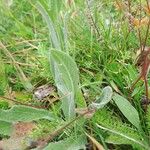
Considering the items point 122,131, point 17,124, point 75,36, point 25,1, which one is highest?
point 25,1

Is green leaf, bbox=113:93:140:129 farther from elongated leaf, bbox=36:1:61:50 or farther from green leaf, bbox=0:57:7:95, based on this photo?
green leaf, bbox=0:57:7:95

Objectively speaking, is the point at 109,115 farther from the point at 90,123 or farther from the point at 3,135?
the point at 3,135

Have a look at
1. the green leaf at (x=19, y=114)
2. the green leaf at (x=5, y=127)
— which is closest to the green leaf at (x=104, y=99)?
the green leaf at (x=19, y=114)

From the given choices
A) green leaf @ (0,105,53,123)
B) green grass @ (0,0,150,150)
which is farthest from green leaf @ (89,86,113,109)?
green leaf @ (0,105,53,123)

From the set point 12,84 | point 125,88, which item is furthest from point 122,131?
point 12,84

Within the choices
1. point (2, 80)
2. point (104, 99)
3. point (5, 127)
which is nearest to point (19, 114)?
point (5, 127)

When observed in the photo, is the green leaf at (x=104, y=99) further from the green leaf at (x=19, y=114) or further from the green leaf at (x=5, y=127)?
the green leaf at (x=5, y=127)
